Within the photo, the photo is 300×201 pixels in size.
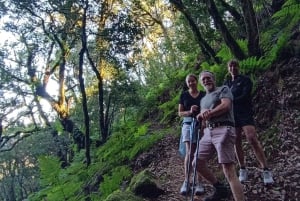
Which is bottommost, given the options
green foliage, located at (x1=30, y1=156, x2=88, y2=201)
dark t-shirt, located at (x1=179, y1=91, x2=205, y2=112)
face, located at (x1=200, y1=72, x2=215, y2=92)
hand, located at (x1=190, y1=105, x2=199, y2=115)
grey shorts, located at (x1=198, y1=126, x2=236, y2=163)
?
green foliage, located at (x1=30, y1=156, x2=88, y2=201)

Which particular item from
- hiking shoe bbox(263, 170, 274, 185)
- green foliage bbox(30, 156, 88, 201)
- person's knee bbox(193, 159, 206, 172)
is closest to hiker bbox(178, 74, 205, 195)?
person's knee bbox(193, 159, 206, 172)

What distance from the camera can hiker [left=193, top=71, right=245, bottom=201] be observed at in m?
4.21

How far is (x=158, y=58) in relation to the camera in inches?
754

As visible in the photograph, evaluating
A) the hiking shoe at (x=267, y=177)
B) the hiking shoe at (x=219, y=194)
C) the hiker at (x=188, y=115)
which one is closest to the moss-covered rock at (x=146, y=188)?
the hiker at (x=188, y=115)

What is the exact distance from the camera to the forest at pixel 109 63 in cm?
824

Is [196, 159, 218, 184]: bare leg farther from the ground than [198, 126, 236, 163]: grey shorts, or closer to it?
closer to it

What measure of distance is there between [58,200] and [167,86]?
238 inches

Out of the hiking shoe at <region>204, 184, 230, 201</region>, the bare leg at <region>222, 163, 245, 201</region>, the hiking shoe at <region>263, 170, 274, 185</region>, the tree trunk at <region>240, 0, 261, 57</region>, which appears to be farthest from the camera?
the tree trunk at <region>240, 0, 261, 57</region>

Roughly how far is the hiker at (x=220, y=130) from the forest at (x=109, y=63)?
105 inches

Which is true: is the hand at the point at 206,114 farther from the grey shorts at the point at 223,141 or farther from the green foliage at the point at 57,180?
the green foliage at the point at 57,180

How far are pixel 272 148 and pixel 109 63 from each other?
704 centimetres

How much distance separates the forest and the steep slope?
0.22m

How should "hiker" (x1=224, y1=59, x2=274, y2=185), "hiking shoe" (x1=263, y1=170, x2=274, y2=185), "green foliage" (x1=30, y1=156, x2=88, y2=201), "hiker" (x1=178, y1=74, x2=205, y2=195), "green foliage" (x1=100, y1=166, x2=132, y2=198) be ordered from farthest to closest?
"green foliage" (x1=30, y1=156, x2=88, y2=201)
"green foliage" (x1=100, y1=166, x2=132, y2=198)
"hiker" (x1=178, y1=74, x2=205, y2=195)
"hiker" (x1=224, y1=59, x2=274, y2=185)
"hiking shoe" (x1=263, y1=170, x2=274, y2=185)

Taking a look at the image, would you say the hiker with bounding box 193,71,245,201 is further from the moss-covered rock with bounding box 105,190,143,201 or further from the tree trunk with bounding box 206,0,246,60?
the tree trunk with bounding box 206,0,246,60
